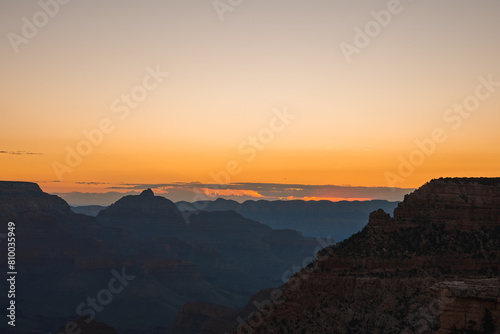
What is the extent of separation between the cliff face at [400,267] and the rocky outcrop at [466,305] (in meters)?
28.0

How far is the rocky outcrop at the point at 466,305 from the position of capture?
36.8 m

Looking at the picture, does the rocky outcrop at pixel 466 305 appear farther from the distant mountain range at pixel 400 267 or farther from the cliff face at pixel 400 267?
the distant mountain range at pixel 400 267

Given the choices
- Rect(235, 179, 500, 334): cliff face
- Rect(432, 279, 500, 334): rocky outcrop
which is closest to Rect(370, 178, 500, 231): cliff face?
Rect(235, 179, 500, 334): cliff face

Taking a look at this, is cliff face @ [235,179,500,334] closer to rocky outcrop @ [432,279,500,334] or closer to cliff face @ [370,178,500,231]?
cliff face @ [370,178,500,231]

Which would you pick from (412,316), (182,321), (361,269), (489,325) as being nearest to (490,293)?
(489,325)

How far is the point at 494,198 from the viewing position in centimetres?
8606

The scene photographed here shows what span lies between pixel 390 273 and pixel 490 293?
39113 mm

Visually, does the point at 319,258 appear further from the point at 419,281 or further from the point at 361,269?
the point at 419,281

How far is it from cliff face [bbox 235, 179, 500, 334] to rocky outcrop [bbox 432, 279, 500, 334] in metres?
28.0

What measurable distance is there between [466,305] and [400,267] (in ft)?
131

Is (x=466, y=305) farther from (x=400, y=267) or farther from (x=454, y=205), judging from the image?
(x=454, y=205)

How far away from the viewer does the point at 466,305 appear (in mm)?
37125

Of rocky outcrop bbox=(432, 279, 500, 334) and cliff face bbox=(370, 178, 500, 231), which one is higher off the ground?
cliff face bbox=(370, 178, 500, 231)

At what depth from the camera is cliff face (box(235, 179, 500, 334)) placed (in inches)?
2835
